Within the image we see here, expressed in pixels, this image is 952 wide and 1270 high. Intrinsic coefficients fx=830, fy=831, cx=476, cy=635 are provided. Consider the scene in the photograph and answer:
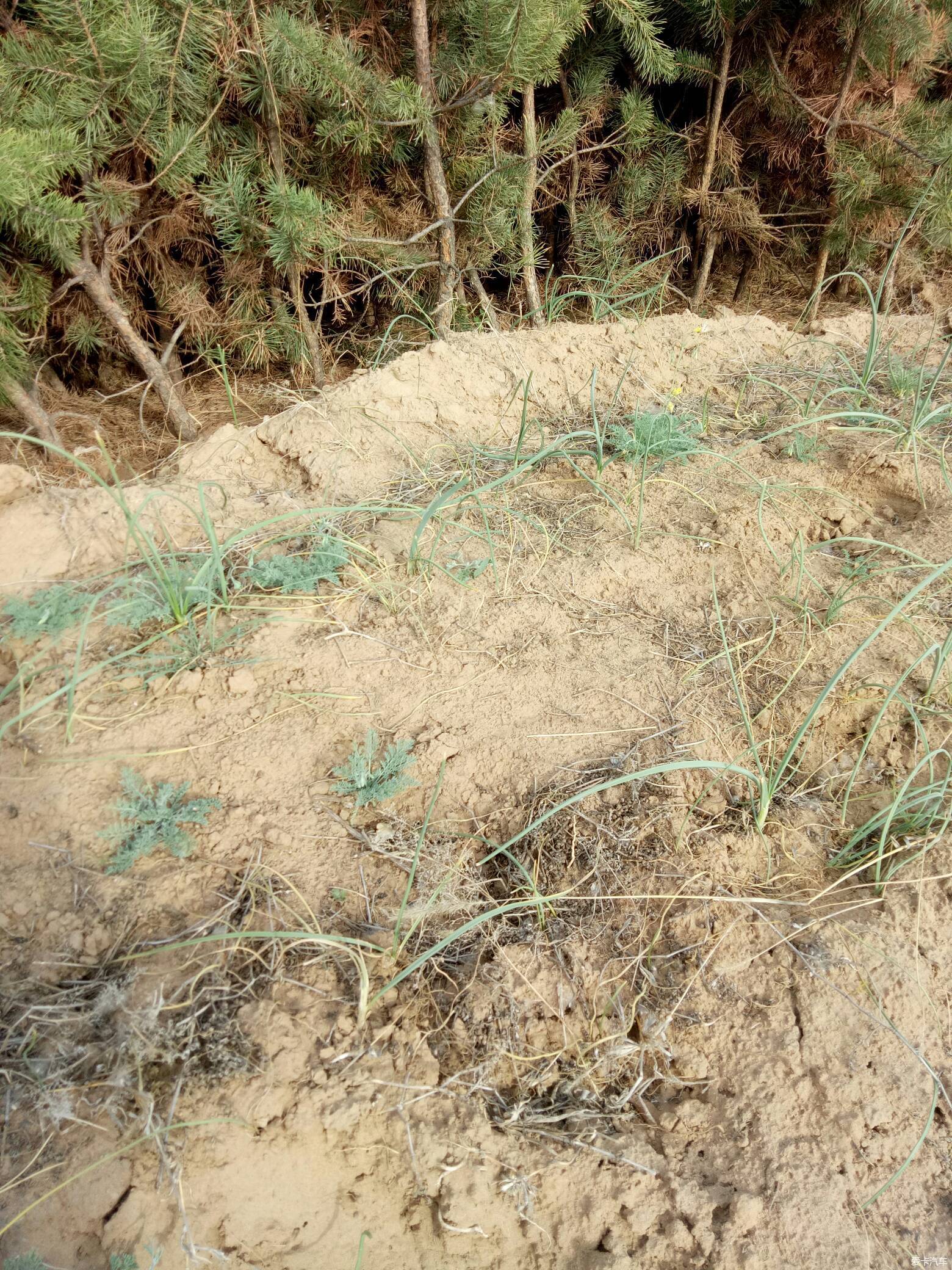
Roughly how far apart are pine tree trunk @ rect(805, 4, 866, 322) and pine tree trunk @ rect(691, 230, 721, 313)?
44 cm

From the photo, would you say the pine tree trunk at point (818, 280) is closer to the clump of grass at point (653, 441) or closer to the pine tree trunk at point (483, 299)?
the pine tree trunk at point (483, 299)

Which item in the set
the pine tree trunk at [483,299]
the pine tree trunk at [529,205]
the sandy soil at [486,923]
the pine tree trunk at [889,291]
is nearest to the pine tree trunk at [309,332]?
the pine tree trunk at [483,299]

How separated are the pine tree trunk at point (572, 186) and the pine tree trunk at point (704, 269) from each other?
60 cm

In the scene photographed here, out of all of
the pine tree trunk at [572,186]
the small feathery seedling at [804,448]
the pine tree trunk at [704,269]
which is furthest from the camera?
the pine tree trunk at [704,269]

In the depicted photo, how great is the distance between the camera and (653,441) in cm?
223

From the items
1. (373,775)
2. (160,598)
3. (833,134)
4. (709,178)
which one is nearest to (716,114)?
(709,178)

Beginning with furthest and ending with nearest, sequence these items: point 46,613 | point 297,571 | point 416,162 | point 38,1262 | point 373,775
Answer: point 416,162 < point 297,571 < point 46,613 < point 373,775 < point 38,1262

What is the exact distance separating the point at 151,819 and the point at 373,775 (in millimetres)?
393

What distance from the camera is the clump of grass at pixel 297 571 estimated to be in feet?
6.11

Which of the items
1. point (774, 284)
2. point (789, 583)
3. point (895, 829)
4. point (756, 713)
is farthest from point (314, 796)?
point (774, 284)

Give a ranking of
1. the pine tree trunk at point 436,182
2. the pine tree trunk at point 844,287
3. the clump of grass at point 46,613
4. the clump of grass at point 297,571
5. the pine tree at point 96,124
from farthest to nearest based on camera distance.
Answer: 1. the pine tree trunk at point 844,287
2. the pine tree trunk at point 436,182
3. the pine tree at point 96,124
4. the clump of grass at point 297,571
5. the clump of grass at point 46,613

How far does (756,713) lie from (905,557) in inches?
26.2

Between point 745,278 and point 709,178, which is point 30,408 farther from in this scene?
point 745,278

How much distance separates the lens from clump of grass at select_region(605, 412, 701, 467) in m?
2.22
